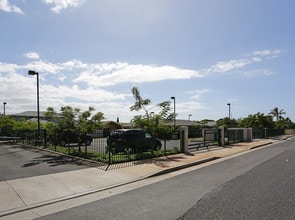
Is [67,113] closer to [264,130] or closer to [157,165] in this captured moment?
[157,165]

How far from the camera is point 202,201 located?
7.55 meters

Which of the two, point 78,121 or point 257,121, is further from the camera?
point 257,121

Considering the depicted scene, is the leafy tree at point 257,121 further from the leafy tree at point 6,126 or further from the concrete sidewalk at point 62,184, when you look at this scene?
the concrete sidewalk at point 62,184

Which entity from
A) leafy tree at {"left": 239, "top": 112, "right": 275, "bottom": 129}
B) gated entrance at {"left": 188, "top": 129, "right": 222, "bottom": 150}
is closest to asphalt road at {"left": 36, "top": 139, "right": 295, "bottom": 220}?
gated entrance at {"left": 188, "top": 129, "right": 222, "bottom": 150}

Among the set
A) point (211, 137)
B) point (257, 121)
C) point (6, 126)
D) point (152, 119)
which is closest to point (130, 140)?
point (152, 119)

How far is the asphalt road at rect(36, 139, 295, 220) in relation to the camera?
6.50 m

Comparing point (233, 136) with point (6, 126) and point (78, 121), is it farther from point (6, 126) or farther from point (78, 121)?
point (6, 126)

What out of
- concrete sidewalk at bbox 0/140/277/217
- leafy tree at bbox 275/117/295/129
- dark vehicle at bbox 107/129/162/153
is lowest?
leafy tree at bbox 275/117/295/129

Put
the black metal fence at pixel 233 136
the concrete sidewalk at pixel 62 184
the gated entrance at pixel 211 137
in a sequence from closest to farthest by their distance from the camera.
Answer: the concrete sidewalk at pixel 62 184, the gated entrance at pixel 211 137, the black metal fence at pixel 233 136

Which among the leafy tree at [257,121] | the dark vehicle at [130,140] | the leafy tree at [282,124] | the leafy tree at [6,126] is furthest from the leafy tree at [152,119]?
the leafy tree at [282,124]

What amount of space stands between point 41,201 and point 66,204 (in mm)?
687

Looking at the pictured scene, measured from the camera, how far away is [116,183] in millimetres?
10117

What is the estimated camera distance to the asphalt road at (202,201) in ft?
21.3

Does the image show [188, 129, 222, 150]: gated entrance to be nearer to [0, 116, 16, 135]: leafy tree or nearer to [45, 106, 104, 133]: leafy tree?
[45, 106, 104, 133]: leafy tree
